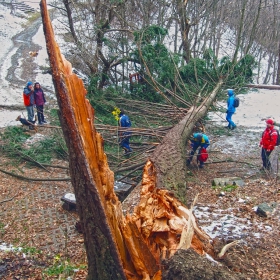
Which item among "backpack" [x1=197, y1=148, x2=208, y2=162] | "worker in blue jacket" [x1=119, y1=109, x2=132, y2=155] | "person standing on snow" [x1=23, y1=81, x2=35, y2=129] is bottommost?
"backpack" [x1=197, y1=148, x2=208, y2=162]

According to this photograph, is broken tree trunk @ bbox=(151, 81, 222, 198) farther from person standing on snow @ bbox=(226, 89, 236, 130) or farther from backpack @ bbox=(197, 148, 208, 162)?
person standing on snow @ bbox=(226, 89, 236, 130)

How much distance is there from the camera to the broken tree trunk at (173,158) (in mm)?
5500

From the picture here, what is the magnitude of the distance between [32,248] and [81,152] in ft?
9.68

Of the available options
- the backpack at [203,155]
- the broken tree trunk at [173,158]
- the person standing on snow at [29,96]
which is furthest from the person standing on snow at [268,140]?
the person standing on snow at [29,96]

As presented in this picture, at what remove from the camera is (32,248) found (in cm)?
525

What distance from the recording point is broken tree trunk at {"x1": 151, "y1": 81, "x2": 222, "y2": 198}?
217 inches

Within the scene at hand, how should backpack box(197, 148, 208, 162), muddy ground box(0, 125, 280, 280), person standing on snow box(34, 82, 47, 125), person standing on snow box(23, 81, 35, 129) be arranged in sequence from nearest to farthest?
muddy ground box(0, 125, 280, 280) < backpack box(197, 148, 208, 162) < person standing on snow box(23, 81, 35, 129) < person standing on snow box(34, 82, 47, 125)

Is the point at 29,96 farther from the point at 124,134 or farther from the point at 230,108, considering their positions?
the point at 230,108

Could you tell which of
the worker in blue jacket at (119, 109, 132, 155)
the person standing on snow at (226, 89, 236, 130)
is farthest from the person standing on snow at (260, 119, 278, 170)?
the person standing on snow at (226, 89, 236, 130)

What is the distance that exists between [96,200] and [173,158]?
11.8 feet

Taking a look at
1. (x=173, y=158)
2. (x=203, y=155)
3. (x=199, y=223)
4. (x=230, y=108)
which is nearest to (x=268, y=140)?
(x=203, y=155)

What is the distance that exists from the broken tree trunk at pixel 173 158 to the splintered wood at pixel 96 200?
1.52 m

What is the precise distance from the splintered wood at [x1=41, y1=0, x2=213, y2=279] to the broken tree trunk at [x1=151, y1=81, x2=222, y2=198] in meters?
1.52

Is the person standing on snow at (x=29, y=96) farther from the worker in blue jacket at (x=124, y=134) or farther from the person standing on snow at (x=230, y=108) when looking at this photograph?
the person standing on snow at (x=230, y=108)
